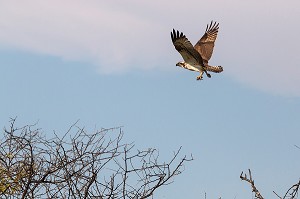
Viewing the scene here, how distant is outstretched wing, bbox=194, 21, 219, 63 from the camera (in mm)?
16672

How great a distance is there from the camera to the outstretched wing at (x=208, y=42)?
16672 millimetres

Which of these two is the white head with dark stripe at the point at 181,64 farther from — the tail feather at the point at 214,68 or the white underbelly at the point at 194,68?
the tail feather at the point at 214,68

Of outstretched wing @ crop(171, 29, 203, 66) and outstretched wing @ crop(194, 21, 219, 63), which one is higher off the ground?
outstretched wing @ crop(194, 21, 219, 63)

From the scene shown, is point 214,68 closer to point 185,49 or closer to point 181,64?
point 181,64

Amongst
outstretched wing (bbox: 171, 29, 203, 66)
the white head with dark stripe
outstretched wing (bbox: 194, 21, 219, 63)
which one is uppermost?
outstretched wing (bbox: 194, 21, 219, 63)

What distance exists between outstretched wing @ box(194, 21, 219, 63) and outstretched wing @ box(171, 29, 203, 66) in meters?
1.12

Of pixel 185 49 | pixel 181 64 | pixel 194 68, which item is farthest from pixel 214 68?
pixel 185 49

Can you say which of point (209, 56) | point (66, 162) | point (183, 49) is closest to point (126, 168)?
point (66, 162)

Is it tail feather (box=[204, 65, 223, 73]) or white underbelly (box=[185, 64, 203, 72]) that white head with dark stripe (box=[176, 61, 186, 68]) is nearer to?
white underbelly (box=[185, 64, 203, 72])

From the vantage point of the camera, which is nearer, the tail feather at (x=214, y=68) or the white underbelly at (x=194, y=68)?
the white underbelly at (x=194, y=68)

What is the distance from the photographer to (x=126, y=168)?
761 cm

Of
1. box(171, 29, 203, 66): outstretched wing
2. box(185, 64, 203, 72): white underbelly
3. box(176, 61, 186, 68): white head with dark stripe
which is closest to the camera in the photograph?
box(171, 29, 203, 66): outstretched wing

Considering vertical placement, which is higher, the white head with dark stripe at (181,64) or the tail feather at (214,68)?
the white head with dark stripe at (181,64)

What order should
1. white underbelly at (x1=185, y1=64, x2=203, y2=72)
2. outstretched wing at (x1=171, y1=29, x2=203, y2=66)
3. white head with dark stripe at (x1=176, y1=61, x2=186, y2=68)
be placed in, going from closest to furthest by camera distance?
outstretched wing at (x1=171, y1=29, x2=203, y2=66) < white underbelly at (x1=185, y1=64, x2=203, y2=72) < white head with dark stripe at (x1=176, y1=61, x2=186, y2=68)
